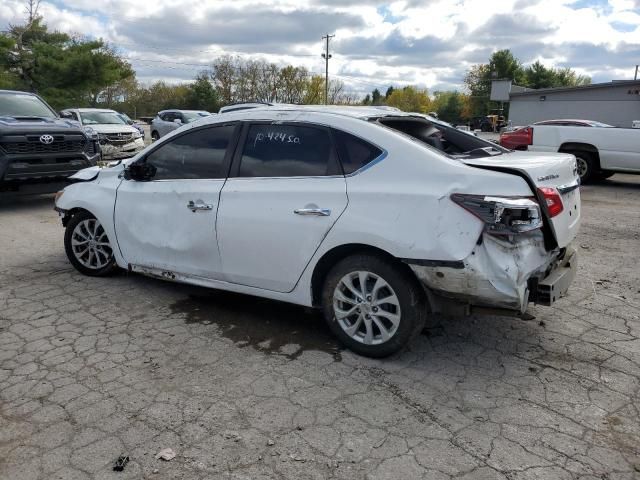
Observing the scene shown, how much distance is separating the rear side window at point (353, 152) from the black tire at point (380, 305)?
0.62 metres

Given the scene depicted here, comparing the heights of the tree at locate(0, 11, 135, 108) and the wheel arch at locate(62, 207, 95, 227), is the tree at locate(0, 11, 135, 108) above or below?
above

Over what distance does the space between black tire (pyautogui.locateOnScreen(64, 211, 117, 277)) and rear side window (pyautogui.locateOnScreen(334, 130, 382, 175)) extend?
264 cm

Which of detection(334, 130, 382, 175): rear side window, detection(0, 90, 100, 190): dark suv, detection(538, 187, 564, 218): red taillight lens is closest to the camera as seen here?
detection(538, 187, 564, 218): red taillight lens

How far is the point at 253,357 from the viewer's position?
369 cm

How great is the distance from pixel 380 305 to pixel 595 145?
405 inches

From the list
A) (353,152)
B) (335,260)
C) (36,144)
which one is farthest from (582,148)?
(36,144)

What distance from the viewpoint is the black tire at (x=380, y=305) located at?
11.2 feet

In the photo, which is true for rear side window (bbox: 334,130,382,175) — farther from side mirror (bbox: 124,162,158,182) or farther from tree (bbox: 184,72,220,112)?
tree (bbox: 184,72,220,112)

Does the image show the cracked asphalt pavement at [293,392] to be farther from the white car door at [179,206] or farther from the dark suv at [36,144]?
the dark suv at [36,144]

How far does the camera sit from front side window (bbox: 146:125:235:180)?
4.26 m

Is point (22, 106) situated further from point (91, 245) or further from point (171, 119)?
point (171, 119)

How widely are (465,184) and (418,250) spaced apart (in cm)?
48

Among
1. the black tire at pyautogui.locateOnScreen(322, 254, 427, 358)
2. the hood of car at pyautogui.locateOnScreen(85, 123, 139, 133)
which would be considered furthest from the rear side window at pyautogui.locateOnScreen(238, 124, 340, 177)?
the hood of car at pyautogui.locateOnScreen(85, 123, 139, 133)

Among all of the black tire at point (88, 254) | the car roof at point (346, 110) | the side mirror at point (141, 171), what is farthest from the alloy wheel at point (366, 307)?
the black tire at point (88, 254)
